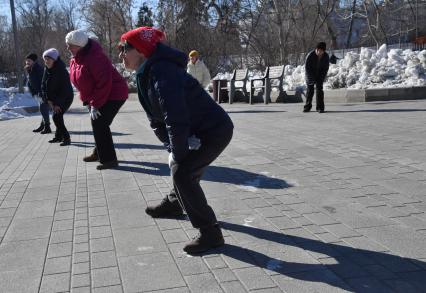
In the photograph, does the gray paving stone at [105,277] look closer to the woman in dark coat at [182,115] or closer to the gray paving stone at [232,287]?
the woman in dark coat at [182,115]

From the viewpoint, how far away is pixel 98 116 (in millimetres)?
6941

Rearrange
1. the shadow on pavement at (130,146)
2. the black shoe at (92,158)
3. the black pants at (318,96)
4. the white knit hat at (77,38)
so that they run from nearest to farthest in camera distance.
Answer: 1. the white knit hat at (77,38)
2. the black shoe at (92,158)
3. the shadow on pavement at (130,146)
4. the black pants at (318,96)

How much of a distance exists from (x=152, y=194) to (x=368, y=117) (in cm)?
695

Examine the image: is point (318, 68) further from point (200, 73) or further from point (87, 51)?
point (87, 51)

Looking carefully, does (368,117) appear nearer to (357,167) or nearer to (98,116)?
(357,167)

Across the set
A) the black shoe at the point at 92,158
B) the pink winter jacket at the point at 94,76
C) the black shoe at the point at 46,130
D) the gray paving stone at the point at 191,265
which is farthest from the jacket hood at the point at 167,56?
the black shoe at the point at 46,130

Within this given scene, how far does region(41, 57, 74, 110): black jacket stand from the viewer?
31.1 feet

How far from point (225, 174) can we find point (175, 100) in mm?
3098

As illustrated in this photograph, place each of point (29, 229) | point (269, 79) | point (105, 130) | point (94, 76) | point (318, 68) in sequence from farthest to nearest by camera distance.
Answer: point (269, 79)
point (318, 68)
point (105, 130)
point (94, 76)
point (29, 229)

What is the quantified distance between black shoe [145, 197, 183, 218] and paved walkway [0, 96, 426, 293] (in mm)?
98

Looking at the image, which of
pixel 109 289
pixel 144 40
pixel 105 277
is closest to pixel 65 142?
pixel 144 40

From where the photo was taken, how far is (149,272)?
359 centimetres

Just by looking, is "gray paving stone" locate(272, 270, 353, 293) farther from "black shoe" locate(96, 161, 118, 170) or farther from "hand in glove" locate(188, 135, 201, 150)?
"black shoe" locate(96, 161, 118, 170)

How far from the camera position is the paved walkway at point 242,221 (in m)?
3.46
